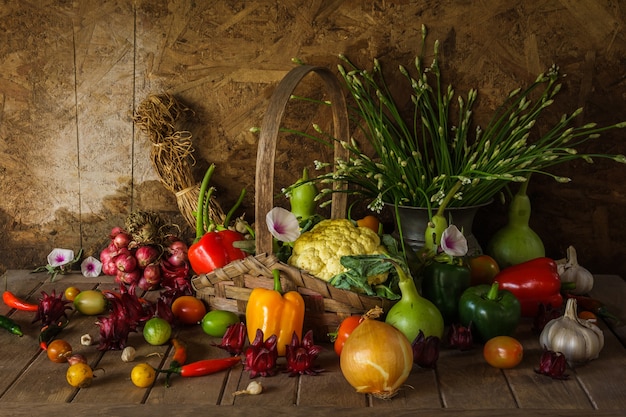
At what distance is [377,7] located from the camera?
2.16 metres

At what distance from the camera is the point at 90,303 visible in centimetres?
187

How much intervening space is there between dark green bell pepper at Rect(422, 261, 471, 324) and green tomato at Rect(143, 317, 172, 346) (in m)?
0.68

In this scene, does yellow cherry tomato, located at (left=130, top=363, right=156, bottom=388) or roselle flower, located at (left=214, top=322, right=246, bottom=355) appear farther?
roselle flower, located at (left=214, top=322, right=246, bottom=355)

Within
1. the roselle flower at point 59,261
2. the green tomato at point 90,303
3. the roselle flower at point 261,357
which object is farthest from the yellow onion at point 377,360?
the roselle flower at point 59,261

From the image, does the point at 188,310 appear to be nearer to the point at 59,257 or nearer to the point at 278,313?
the point at 278,313

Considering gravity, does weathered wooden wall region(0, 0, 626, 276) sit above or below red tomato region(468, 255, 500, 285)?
above

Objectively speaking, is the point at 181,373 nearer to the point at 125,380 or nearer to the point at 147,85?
the point at 125,380

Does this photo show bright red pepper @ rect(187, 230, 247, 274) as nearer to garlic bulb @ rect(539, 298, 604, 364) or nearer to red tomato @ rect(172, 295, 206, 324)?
red tomato @ rect(172, 295, 206, 324)

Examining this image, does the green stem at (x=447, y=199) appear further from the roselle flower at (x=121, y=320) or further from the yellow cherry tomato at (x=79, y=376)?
the yellow cherry tomato at (x=79, y=376)

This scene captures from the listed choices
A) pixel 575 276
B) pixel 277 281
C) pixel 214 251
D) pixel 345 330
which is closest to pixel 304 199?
pixel 214 251

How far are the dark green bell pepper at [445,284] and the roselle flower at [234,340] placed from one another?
20.3 inches

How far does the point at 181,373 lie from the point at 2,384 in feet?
1.27

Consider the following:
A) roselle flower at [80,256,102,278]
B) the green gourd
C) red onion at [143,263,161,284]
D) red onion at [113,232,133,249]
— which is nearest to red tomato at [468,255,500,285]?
the green gourd

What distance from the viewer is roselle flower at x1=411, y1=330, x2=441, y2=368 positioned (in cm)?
154
